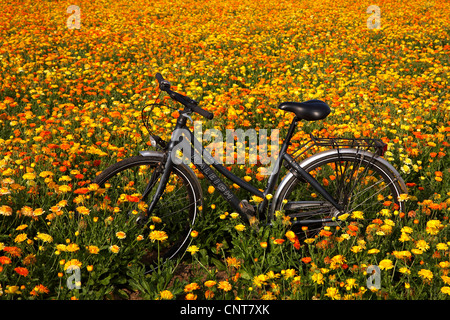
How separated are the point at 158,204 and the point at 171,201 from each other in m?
0.14

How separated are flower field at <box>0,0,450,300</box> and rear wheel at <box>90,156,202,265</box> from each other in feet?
0.24

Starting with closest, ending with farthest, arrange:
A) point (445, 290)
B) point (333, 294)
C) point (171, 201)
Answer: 1. point (445, 290)
2. point (333, 294)
3. point (171, 201)

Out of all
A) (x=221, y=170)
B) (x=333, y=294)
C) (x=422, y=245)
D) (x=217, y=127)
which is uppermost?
(x=217, y=127)

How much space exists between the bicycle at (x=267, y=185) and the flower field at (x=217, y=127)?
0.41ft

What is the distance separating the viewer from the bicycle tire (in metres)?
2.87

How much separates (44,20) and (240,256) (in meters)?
10.2

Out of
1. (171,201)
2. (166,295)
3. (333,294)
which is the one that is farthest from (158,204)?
(333,294)

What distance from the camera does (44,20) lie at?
10539 millimetres

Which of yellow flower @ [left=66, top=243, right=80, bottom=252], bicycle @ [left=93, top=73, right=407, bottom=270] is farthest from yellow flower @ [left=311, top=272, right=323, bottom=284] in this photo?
yellow flower @ [left=66, top=243, right=80, bottom=252]

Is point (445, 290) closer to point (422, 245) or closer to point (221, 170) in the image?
point (422, 245)

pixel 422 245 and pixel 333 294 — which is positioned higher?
pixel 422 245

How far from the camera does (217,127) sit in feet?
15.6
